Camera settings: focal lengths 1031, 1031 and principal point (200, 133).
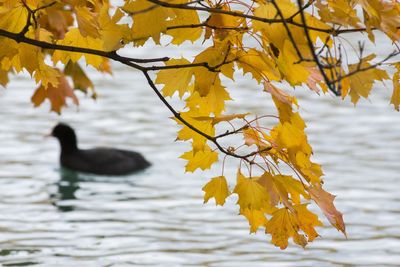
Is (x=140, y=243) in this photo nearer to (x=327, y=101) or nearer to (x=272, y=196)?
(x=272, y=196)

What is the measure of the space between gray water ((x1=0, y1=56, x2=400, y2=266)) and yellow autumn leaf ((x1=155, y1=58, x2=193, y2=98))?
3027 millimetres

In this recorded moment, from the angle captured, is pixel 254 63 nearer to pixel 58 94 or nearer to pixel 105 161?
pixel 58 94

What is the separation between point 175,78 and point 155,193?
18.3ft

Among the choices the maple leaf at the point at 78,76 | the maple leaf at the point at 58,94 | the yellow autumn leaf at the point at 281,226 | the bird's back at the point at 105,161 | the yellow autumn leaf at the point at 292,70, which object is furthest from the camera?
the bird's back at the point at 105,161

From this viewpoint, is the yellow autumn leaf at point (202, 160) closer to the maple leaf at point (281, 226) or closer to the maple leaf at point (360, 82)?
the maple leaf at point (281, 226)

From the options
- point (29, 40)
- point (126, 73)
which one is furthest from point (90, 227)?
point (126, 73)

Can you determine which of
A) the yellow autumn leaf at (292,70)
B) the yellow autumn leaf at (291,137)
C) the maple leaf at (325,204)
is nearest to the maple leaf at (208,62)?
the yellow autumn leaf at (292,70)

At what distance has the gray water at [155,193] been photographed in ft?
24.0

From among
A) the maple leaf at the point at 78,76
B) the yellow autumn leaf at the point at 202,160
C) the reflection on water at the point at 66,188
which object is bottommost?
the reflection on water at the point at 66,188

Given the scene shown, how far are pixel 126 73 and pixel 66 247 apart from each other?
795 centimetres

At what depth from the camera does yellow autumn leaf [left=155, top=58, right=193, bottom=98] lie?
410cm

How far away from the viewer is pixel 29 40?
165 inches

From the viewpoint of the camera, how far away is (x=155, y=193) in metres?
9.66

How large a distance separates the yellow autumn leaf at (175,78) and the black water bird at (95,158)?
257 inches
